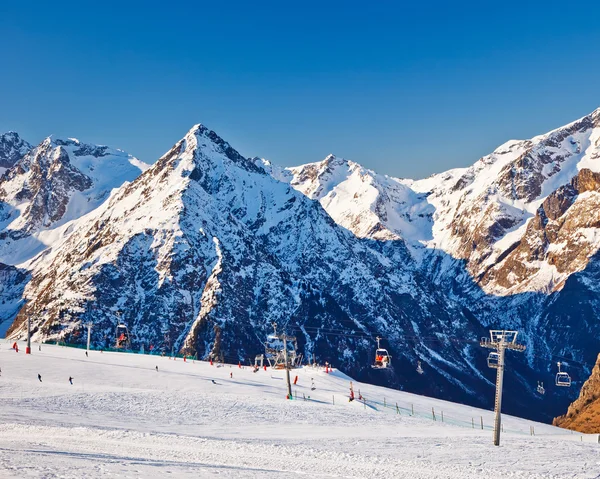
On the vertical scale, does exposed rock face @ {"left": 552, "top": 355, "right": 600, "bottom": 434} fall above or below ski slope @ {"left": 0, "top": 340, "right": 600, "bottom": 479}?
below

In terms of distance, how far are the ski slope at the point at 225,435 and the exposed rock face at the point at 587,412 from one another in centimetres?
4945

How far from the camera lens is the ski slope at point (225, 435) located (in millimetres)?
36562

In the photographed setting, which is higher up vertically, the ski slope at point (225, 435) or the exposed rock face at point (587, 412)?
the ski slope at point (225, 435)

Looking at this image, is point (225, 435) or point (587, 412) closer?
point (225, 435)

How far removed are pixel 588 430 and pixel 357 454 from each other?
4233 inches

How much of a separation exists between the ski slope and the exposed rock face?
49450mm

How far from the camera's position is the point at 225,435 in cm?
5238

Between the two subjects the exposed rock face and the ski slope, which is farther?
the exposed rock face

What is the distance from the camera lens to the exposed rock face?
452 ft

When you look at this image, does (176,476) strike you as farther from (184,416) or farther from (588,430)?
(588,430)

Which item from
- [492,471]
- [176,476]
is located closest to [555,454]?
[492,471]

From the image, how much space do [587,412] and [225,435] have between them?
395 ft

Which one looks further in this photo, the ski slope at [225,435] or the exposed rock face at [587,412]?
the exposed rock face at [587,412]

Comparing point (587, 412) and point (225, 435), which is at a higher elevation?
point (225, 435)
